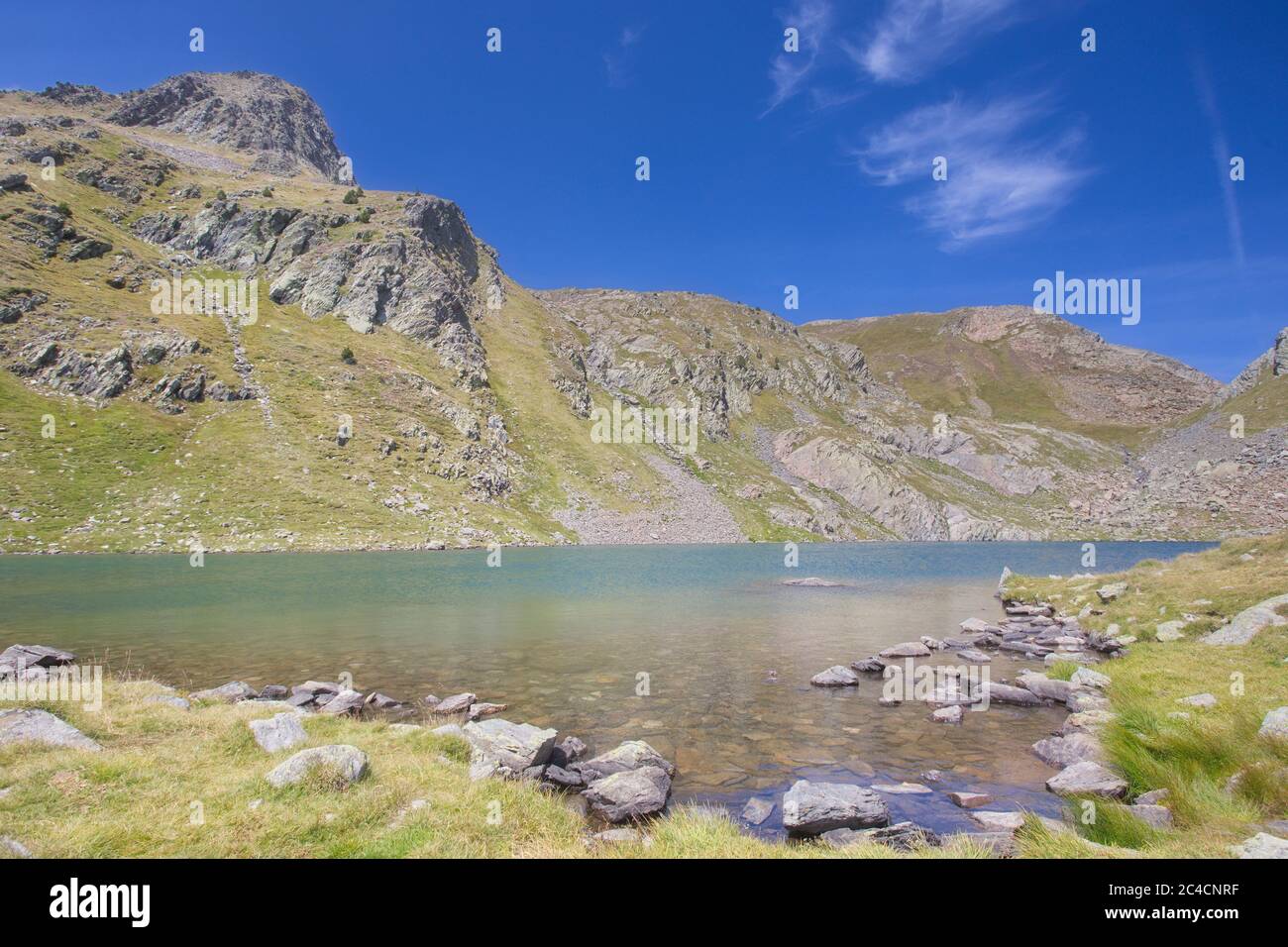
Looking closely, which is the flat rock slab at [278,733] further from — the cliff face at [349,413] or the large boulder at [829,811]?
the cliff face at [349,413]

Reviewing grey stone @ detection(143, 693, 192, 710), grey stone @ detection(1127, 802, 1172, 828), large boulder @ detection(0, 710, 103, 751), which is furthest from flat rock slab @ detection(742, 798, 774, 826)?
grey stone @ detection(143, 693, 192, 710)

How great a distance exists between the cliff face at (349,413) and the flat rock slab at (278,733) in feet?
248

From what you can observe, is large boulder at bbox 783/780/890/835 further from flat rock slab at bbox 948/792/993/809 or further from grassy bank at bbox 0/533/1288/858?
flat rock slab at bbox 948/792/993/809

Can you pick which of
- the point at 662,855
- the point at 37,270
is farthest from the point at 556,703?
the point at 37,270

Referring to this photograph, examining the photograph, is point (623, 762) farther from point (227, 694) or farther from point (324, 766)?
point (227, 694)

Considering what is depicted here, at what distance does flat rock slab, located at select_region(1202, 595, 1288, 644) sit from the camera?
19.2 meters

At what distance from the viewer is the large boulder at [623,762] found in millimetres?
13084

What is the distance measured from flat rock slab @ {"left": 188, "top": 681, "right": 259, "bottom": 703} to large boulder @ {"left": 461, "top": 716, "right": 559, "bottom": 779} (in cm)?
811

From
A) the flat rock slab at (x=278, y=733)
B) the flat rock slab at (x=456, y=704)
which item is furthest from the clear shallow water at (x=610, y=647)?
the flat rock slab at (x=278, y=733)

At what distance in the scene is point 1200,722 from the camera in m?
12.0

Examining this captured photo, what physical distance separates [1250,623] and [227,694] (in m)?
32.7

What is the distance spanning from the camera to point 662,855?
808 cm

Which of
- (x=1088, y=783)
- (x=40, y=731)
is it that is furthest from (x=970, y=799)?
(x=40, y=731)
